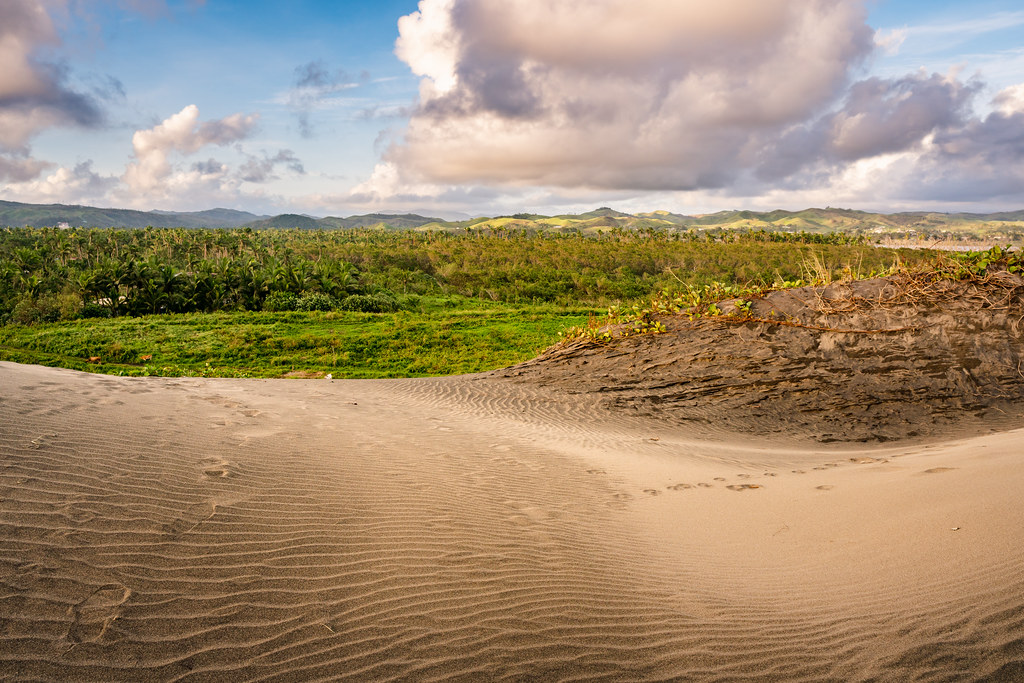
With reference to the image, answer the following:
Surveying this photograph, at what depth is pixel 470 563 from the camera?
405 cm

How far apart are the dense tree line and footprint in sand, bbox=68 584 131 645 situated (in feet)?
50.9

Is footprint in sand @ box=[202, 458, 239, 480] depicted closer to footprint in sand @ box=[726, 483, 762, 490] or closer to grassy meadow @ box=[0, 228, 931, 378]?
footprint in sand @ box=[726, 483, 762, 490]

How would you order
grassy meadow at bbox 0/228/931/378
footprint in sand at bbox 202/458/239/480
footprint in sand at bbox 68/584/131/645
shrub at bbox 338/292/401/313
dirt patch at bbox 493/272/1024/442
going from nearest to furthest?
footprint in sand at bbox 68/584/131/645
footprint in sand at bbox 202/458/239/480
dirt patch at bbox 493/272/1024/442
grassy meadow at bbox 0/228/931/378
shrub at bbox 338/292/401/313

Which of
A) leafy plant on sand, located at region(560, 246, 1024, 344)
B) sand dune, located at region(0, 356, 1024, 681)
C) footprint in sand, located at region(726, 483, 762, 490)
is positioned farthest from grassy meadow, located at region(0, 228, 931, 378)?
sand dune, located at region(0, 356, 1024, 681)

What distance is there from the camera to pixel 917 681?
2648 mm

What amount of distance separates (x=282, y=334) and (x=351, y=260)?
35.6 m

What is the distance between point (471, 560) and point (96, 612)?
2.27 meters

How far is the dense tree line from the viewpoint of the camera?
114 feet

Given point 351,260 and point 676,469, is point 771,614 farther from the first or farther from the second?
point 351,260

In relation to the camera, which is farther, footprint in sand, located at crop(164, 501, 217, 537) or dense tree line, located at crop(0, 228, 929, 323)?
dense tree line, located at crop(0, 228, 929, 323)

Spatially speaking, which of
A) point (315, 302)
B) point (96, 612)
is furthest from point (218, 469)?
point (315, 302)

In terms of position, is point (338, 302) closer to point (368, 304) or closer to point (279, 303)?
point (368, 304)

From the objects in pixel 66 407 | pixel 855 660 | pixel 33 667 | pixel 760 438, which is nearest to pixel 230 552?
pixel 33 667

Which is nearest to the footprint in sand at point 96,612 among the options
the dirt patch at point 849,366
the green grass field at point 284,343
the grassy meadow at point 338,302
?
the dirt patch at point 849,366
